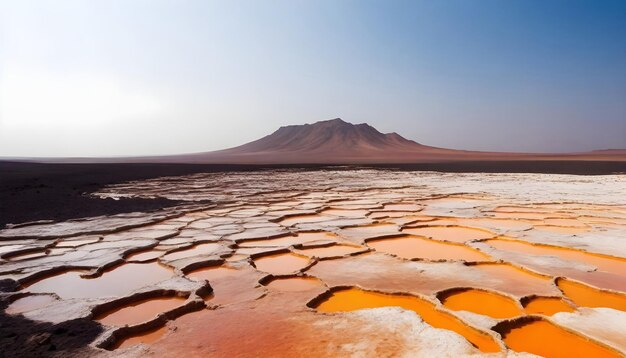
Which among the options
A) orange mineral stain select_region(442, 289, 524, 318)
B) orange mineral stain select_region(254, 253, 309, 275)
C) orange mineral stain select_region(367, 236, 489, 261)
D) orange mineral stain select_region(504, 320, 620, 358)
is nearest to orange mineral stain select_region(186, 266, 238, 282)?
orange mineral stain select_region(254, 253, 309, 275)

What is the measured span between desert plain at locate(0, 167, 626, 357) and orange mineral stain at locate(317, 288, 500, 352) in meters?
0.01

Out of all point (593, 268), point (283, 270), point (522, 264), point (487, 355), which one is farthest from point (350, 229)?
point (487, 355)

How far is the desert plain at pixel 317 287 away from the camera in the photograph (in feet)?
5.57

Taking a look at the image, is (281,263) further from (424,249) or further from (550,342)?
(550,342)

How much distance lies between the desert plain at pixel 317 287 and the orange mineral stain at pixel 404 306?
10 millimetres

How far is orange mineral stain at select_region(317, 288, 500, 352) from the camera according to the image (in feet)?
5.82

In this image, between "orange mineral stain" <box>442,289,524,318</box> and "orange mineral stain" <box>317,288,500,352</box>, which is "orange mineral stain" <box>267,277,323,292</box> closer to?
"orange mineral stain" <box>317,288,500,352</box>

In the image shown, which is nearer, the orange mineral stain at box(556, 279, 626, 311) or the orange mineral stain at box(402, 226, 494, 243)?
the orange mineral stain at box(556, 279, 626, 311)

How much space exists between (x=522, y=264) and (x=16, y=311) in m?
3.30

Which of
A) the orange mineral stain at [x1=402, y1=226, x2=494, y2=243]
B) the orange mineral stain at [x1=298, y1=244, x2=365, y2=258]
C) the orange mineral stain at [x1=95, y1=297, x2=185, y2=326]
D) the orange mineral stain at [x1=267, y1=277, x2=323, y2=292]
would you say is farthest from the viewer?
the orange mineral stain at [x1=402, y1=226, x2=494, y2=243]

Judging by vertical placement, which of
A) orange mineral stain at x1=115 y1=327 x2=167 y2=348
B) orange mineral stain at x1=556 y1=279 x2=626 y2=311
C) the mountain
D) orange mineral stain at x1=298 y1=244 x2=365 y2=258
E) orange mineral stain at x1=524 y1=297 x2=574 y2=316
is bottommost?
orange mineral stain at x1=115 y1=327 x2=167 y2=348

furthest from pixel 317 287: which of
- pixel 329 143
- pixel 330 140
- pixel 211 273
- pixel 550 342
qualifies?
pixel 330 140

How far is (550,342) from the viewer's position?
172cm

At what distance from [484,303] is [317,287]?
101cm
